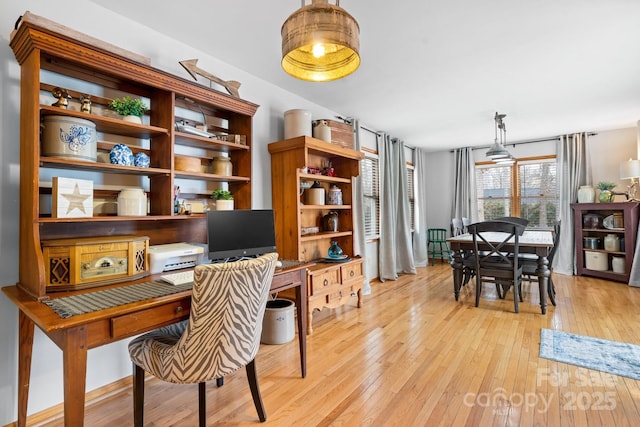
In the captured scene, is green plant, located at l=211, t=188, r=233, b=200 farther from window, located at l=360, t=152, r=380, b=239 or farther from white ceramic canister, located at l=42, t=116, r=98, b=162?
window, located at l=360, t=152, r=380, b=239

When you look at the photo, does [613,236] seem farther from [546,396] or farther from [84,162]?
[84,162]

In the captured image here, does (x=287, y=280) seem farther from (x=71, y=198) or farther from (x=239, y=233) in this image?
(x=71, y=198)

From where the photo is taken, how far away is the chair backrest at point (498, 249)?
10.6 ft

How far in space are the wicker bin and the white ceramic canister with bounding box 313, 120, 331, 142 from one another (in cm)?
10

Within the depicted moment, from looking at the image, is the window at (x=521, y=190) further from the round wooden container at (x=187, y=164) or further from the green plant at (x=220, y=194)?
the round wooden container at (x=187, y=164)

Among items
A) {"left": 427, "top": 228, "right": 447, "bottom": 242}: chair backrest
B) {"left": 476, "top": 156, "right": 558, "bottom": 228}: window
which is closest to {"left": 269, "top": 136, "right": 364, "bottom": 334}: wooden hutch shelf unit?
{"left": 427, "top": 228, "right": 447, "bottom": 242}: chair backrest

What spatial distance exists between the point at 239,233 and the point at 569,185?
5797mm

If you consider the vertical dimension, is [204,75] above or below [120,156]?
above

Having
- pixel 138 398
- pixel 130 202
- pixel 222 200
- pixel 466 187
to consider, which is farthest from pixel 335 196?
pixel 466 187

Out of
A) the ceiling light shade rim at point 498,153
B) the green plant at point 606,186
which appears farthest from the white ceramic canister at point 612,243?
the ceiling light shade rim at point 498,153

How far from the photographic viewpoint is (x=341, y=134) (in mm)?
3539

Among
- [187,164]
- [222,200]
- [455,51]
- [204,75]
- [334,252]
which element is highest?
[455,51]

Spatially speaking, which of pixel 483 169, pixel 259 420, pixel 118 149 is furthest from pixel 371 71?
pixel 483 169

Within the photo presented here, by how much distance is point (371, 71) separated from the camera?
2855mm
